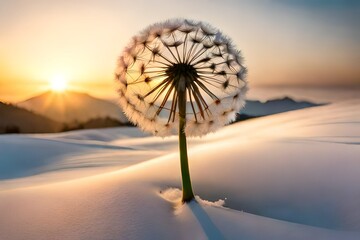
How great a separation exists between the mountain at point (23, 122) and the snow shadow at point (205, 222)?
A: 50.1 meters

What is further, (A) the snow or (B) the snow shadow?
(A) the snow

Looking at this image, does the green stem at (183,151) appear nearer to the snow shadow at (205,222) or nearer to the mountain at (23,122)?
the snow shadow at (205,222)

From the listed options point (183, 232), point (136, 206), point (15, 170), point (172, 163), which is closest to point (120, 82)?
point (136, 206)

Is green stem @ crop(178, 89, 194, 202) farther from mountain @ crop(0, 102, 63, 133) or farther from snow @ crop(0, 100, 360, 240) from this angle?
mountain @ crop(0, 102, 63, 133)

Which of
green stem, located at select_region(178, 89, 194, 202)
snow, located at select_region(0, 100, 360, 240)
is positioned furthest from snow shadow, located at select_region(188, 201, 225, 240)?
green stem, located at select_region(178, 89, 194, 202)

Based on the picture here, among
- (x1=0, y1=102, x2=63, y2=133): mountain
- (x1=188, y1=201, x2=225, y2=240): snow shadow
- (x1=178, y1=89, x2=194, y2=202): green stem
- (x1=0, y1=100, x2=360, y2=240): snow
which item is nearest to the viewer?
(x1=188, y1=201, x2=225, y2=240): snow shadow

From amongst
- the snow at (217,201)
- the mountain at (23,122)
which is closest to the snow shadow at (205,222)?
the snow at (217,201)

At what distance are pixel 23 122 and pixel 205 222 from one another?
59.9m

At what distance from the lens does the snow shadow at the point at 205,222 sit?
18.5 ft

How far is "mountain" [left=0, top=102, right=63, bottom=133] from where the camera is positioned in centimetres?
5532

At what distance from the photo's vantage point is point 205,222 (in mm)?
5898

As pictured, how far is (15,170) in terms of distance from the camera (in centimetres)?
1970

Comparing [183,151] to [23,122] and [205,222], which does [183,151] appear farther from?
[23,122]

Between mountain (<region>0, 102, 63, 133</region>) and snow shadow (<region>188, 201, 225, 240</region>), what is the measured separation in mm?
50092
